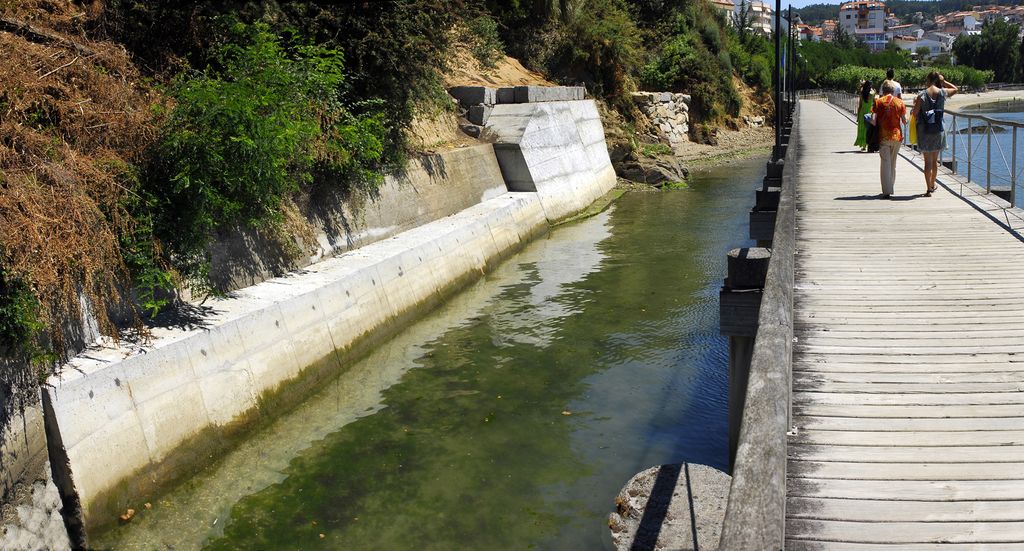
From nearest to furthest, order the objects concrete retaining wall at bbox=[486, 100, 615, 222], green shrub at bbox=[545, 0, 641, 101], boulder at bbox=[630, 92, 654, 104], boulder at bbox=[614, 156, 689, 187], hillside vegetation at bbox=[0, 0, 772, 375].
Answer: hillside vegetation at bbox=[0, 0, 772, 375] < concrete retaining wall at bbox=[486, 100, 615, 222] < boulder at bbox=[614, 156, 689, 187] < green shrub at bbox=[545, 0, 641, 101] < boulder at bbox=[630, 92, 654, 104]

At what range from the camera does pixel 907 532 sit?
4.02 metres

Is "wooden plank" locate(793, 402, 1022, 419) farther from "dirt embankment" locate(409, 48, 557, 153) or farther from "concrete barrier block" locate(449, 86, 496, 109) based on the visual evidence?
"concrete barrier block" locate(449, 86, 496, 109)

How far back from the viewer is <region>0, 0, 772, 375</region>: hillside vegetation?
7621mm

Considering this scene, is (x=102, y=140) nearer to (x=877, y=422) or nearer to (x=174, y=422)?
(x=174, y=422)

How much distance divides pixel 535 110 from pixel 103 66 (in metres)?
13.2

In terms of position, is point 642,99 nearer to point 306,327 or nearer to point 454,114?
point 454,114

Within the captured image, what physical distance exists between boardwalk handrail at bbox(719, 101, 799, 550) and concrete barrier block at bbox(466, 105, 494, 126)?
17.0 meters

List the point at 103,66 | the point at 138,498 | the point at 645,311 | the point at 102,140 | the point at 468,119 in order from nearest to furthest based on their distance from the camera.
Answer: the point at 138,498, the point at 102,140, the point at 103,66, the point at 645,311, the point at 468,119

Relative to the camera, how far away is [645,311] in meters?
13.8

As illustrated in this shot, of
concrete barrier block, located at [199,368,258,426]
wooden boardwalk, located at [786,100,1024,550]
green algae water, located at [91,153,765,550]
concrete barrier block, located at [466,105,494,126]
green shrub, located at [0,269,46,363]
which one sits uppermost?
concrete barrier block, located at [466,105,494,126]

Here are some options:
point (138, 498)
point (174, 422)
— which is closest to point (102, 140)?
point (174, 422)

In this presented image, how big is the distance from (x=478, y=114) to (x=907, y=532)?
63.8 ft

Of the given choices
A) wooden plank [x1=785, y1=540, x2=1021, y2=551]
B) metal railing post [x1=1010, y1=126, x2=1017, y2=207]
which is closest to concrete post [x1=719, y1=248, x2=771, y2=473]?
wooden plank [x1=785, y1=540, x2=1021, y2=551]

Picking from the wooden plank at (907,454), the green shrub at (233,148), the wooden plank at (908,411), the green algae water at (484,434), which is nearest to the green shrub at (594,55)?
the green algae water at (484,434)
